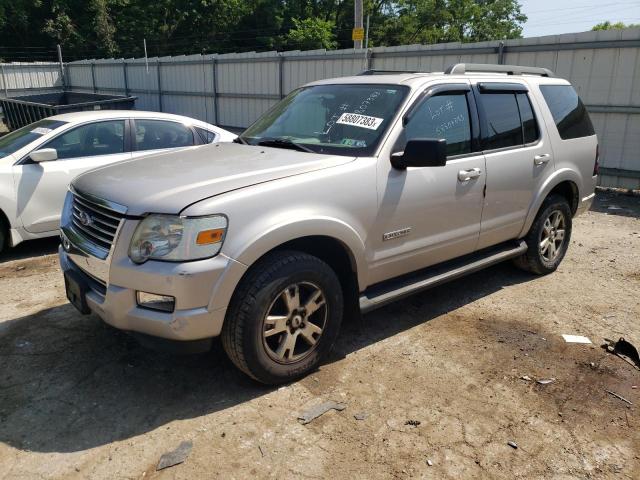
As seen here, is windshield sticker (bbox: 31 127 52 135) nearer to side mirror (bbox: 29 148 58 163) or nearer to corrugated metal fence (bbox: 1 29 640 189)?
side mirror (bbox: 29 148 58 163)

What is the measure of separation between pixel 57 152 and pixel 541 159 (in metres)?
5.04

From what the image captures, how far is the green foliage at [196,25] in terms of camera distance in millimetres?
37406

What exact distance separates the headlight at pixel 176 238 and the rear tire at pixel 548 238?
11.2 ft

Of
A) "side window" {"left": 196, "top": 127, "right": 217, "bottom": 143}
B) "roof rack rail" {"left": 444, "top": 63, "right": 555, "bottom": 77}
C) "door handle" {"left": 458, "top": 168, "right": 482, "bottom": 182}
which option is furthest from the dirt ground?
"side window" {"left": 196, "top": 127, "right": 217, "bottom": 143}

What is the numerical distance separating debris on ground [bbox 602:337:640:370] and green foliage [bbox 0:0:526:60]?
36.3 meters

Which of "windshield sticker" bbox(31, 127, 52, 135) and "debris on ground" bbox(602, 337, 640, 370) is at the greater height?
"windshield sticker" bbox(31, 127, 52, 135)

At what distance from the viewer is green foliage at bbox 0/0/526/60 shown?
123 feet

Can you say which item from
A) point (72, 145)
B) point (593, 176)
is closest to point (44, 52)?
point (72, 145)

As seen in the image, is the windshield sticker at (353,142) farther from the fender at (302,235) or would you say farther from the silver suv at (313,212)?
the fender at (302,235)

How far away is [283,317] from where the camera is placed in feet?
10.7

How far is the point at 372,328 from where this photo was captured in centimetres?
432

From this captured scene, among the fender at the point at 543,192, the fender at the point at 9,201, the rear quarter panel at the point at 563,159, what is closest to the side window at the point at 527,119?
the rear quarter panel at the point at 563,159

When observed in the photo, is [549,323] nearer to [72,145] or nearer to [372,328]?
[372,328]

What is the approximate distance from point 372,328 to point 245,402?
4.52 ft
